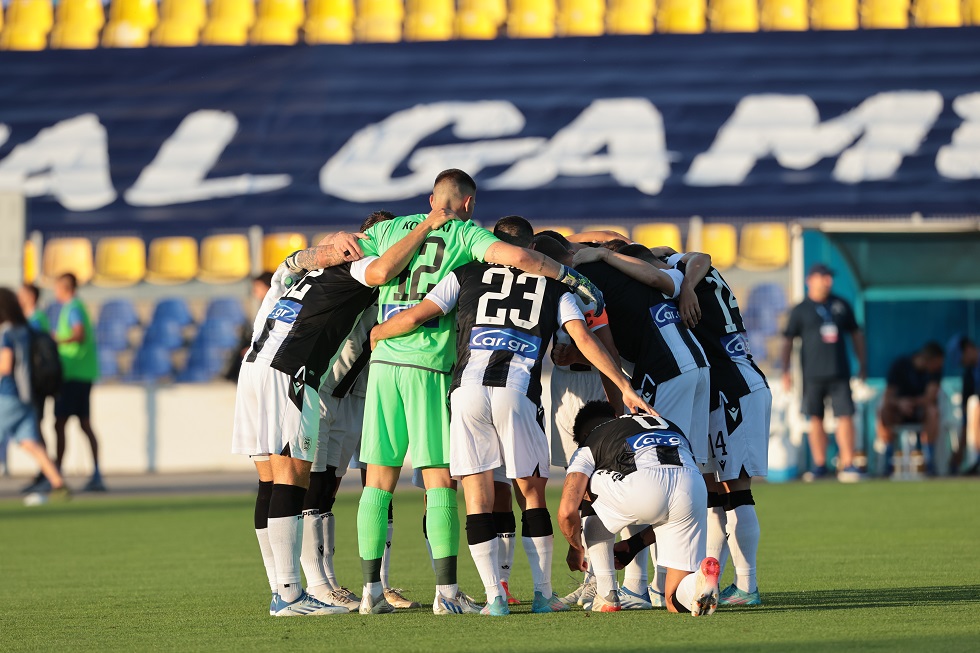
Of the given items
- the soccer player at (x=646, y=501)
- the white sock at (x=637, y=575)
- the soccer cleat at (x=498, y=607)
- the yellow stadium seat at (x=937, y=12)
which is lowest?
the soccer cleat at (x=498, y=607)

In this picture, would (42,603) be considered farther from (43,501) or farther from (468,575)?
(43,501)

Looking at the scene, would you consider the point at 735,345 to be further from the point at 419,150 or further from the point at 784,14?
the point at 784,14

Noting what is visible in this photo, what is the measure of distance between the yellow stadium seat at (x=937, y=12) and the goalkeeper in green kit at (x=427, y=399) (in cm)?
1622

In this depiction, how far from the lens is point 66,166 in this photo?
20.5 metres

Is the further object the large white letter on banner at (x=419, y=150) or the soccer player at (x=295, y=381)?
the large white letter on banner at (x=419, y=150)

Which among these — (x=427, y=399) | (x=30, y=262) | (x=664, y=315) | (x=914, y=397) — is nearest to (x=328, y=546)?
(x=427, y=399)

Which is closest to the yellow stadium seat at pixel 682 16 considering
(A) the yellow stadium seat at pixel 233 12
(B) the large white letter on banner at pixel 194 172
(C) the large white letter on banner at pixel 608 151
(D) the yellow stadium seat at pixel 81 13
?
(C) the large white letter on banner at pixel 608 151

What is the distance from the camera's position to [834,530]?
1031 cm

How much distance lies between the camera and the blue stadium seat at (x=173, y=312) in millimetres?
19172

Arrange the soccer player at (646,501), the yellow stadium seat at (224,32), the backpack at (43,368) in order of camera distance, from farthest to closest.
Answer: the yellow stadium seat at (224,32) → the backpack at (43,368) → the soccer player at (646,501)

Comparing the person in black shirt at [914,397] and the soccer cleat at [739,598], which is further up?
the person in black shirt at [914,397]

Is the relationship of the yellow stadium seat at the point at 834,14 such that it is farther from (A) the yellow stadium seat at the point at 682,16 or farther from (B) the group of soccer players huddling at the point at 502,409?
(B) the group of soccer players huddling at the point at 502,409

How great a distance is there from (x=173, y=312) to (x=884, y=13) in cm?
1099

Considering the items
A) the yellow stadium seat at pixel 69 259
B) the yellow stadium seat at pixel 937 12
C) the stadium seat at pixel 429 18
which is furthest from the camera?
the stadium seat at pixel 429 18
